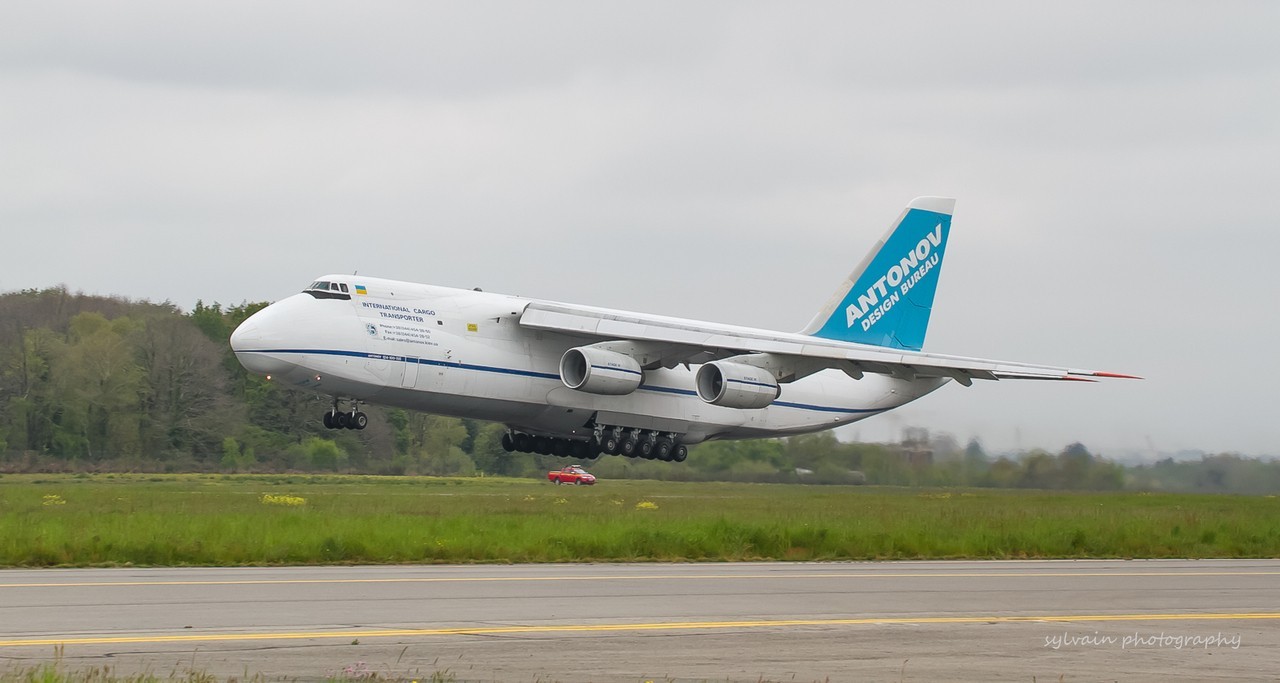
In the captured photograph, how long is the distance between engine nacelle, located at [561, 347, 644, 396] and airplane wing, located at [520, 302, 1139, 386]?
46 centimetres

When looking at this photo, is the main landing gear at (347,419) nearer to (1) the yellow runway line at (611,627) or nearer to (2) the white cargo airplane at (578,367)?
(2) the white cargo airplane at (578,367)

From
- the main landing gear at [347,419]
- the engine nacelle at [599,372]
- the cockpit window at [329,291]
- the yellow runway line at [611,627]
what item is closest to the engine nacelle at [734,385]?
the engine nacelle at [599,372]

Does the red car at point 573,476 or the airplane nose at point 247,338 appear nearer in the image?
the airplane nose at point 247,338

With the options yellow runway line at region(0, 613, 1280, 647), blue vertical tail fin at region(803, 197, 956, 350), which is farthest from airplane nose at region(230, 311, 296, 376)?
yellow runway line at region(0, 613, 1280, 647)

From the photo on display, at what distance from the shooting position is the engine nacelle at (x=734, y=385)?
30.9 meters

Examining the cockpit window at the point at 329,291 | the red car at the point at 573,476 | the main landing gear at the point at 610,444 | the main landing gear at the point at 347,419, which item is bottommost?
the red car at the point at 573,476

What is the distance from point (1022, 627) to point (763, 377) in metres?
20.0

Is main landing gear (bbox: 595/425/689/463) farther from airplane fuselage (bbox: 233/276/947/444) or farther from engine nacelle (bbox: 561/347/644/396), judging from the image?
engine nacelle (bbox: 561/347/644/396)

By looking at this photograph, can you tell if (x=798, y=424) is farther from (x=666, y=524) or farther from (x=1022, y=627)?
(x=1022, y=627)

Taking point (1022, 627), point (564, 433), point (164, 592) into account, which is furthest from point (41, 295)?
point (1022, 627)

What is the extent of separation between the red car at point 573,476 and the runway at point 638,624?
3316 cm

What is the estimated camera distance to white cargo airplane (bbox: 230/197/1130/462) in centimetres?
2830

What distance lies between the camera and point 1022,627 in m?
11.7

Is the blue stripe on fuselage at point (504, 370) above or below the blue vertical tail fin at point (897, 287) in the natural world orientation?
below
